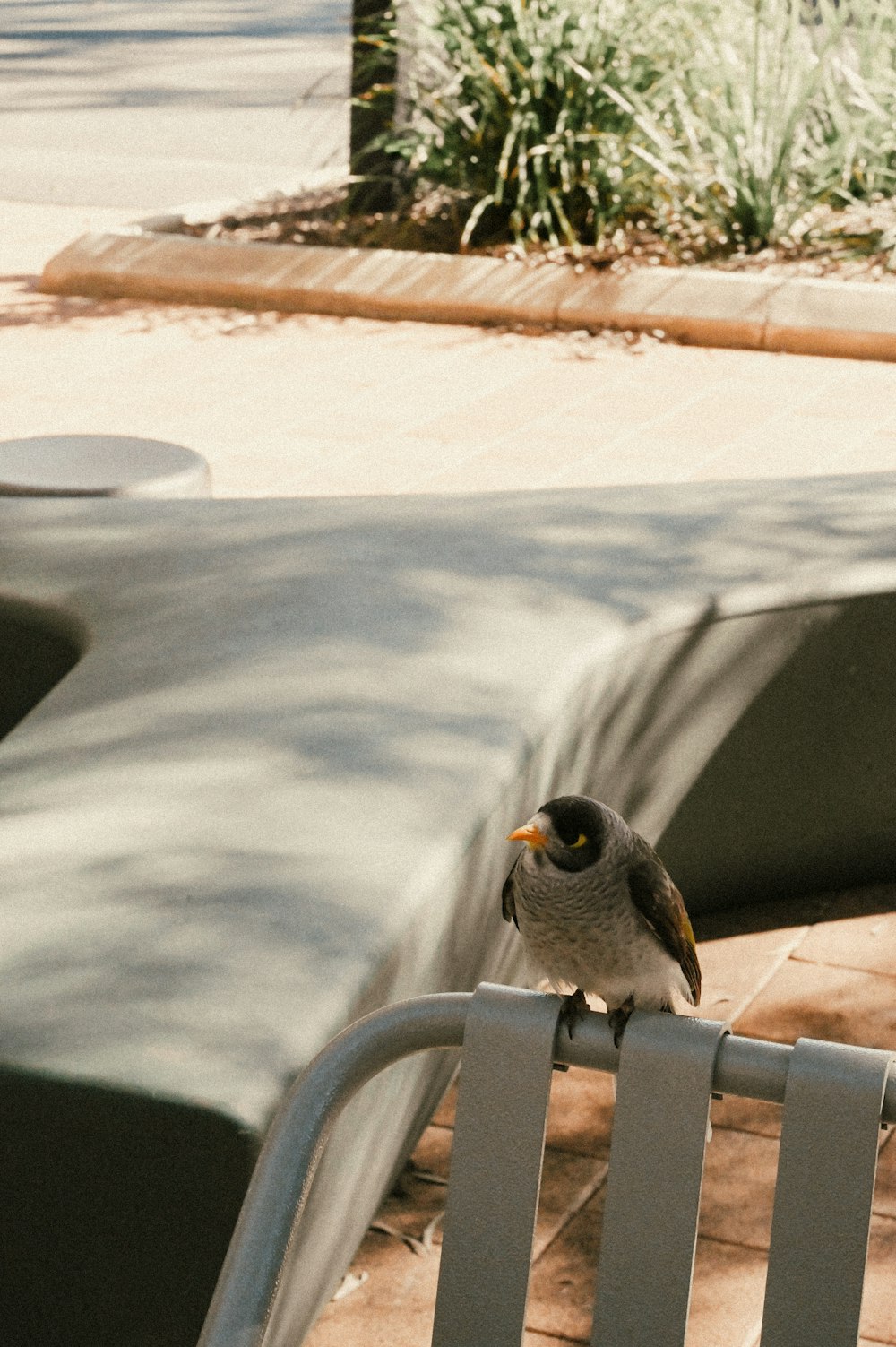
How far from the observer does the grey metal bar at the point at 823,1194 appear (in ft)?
4.80

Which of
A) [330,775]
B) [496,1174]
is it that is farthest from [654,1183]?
[330,775]

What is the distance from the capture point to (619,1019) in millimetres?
1863

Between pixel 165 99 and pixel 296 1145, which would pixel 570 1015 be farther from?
pixel 165 99

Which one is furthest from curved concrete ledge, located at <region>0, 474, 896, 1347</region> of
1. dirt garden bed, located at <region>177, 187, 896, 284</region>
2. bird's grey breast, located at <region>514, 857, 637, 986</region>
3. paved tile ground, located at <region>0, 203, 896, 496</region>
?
dirt garden bed, located at <region>177, 187, 896, 284</region>

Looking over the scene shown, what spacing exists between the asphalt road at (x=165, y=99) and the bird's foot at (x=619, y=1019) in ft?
26.5

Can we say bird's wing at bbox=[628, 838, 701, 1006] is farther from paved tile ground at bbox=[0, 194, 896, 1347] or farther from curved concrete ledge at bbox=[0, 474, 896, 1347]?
paved tile ground at bbox=[0, 194, 896, 1347]

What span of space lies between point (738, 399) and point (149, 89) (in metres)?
9.43

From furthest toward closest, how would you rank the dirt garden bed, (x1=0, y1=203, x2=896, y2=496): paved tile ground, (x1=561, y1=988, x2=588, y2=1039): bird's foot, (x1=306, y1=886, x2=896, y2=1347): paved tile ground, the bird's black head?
the dirt garden bed
(x1=0, y1=203, x2=896, y2=496): paved tile ground
(x1=306, y1=886, x2=896, y2=1347): paved tile ground
the bird's black head
(x1=561, y1=988, x2=588, y2=1039): bird's foot

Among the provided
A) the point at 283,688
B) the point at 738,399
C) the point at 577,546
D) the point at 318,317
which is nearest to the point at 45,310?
the point at 318,317

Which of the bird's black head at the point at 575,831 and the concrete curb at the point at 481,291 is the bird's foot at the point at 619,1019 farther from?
the concrete curb at the point at 481,291

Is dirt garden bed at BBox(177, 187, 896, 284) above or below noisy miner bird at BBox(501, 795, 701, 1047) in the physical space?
below

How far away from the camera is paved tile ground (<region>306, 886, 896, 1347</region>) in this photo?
286 cm

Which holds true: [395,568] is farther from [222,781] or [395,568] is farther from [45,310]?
[45,310]

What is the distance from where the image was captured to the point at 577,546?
13.2 ft
